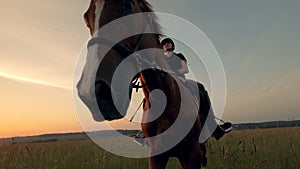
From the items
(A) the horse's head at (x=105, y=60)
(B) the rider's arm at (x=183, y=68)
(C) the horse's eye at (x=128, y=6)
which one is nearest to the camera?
(A) the horse's head at (x=105, y=60)

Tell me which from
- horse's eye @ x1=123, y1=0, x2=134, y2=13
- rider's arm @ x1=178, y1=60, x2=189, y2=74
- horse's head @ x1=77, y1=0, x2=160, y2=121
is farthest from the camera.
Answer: rider's arm @ x1=178, y1=60, x2=189, y2=74

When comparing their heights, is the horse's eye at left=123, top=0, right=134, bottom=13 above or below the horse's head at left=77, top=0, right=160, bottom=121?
above

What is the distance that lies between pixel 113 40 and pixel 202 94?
10.9 ft

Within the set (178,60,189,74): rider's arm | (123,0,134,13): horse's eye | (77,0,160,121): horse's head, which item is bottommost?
(178,60,189,74): rider's arm

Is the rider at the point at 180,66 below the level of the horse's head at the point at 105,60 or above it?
below

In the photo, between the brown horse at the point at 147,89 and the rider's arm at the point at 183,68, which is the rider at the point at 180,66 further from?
the brown horse at the point at 147,89

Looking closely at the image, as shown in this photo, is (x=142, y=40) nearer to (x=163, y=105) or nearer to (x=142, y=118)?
(x=163, y=105)

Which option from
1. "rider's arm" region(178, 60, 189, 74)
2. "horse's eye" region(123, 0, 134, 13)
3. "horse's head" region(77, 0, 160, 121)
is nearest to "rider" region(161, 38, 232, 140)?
"rider's arm" region(178, 60, 189, 74)

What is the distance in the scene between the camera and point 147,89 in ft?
12.9

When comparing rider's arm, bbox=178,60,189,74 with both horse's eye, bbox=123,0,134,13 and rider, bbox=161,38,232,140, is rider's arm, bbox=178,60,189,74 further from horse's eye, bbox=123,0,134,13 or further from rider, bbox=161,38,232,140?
horse's eye, bbox=123,0,134,13

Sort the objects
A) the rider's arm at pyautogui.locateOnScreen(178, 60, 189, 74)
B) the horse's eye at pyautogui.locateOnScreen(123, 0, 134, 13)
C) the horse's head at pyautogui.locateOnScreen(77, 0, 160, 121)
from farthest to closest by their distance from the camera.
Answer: the rider's arm at pyautogui.locateOnScreen(178, 60, 189, 74) → the horse's eye at pyautogui.locateOnScreen(123, 0, 134, 13) → the horse's head at pyautogui.locateOnScreen(77, 0, 160, 121)

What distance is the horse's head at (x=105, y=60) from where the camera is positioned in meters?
2.35

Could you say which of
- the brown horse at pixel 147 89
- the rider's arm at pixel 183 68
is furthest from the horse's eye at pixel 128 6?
the rider's arm at pixel 183 68

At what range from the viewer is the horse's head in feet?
7.72
